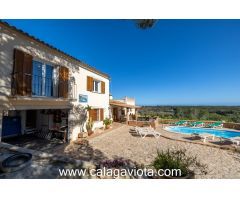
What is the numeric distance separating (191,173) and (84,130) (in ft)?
35.4

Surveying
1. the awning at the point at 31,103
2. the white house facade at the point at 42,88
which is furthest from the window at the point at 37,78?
the awning at the point at 31,103

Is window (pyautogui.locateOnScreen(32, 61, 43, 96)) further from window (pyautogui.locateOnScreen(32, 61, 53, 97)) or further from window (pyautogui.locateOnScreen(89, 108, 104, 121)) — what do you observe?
window (pyautogui.locateOnScreen(89, 108, 104, 121))

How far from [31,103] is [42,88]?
185cm

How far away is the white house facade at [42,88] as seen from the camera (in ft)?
23.2

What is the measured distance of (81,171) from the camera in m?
4.51

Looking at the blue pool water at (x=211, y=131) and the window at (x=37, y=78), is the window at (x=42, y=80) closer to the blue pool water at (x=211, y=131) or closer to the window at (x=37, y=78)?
the window at (x=37, y=78)

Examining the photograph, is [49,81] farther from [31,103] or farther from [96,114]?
[96,114]

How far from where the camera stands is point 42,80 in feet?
31.4

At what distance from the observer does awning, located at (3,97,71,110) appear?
23.0 feet

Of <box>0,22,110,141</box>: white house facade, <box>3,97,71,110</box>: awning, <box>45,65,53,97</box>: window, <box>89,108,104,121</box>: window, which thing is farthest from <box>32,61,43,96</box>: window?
<box>89,108,104,121</box>: window

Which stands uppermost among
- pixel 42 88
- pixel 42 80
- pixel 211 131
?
pixel 42 80

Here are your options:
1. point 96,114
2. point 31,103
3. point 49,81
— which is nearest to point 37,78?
point 49,81

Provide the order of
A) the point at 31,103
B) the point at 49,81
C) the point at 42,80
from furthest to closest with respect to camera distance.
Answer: the point at 49,81 → the point at 42,80 → the point at 31,103
